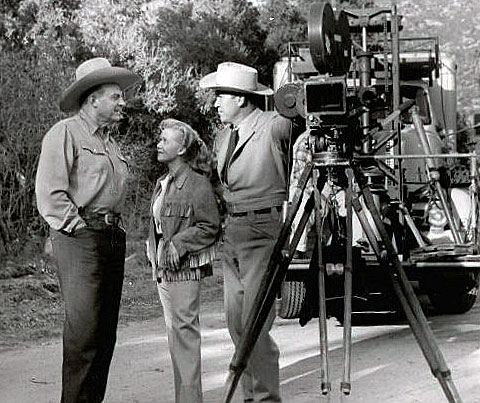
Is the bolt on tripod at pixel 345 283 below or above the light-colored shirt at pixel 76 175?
below

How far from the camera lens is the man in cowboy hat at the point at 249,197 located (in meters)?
5.84

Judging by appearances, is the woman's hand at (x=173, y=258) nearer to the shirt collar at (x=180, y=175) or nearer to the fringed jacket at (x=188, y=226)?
the fringed jacket at (x=188, y=226)

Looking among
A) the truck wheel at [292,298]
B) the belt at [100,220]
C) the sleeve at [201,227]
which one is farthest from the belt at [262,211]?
the truck wheel at [292,298]

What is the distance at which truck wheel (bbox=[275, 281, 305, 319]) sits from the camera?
8906 millimetres

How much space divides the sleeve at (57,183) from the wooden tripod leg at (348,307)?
1.40m

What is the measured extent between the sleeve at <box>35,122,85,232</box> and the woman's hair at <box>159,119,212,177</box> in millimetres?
799

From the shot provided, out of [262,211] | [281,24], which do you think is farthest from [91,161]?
[281,24]

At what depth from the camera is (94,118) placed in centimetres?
566

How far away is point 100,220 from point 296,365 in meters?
2.74

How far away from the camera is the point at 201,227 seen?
5.88m

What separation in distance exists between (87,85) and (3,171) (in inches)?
327

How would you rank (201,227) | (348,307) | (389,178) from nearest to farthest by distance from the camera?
(348,307)
(201,227)
(389,178)

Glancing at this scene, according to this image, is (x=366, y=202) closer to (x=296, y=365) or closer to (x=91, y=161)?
(x=91, y=161)

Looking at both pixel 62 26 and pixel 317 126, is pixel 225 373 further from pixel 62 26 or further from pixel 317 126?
pixel 62 26
